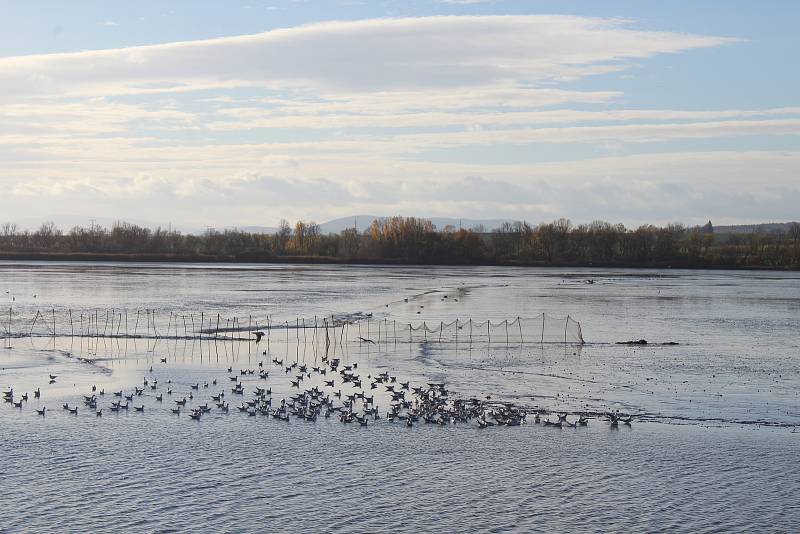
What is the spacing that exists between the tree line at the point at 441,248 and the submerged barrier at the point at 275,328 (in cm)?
9024

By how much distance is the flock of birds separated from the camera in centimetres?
2009

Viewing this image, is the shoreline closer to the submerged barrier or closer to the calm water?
the submerged barrier

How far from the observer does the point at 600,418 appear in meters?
20.6

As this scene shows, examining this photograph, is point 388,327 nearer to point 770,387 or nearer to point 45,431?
point 770,387

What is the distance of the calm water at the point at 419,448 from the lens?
14.3 m

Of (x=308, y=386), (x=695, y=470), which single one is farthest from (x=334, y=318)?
(x=695, y=470)

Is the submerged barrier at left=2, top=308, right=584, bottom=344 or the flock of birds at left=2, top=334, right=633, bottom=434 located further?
the submerged barrier at left=2, top=308, right=584, bottom=344

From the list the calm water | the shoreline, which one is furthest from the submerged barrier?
the shoreline

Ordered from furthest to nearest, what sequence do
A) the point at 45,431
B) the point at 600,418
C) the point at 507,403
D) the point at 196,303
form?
the point at 196,303, the point at 507,403, the point at 600,418, the point at 45,431

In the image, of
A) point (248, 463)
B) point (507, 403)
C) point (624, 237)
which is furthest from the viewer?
point (624, 237)

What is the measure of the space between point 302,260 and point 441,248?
2187 centimetres

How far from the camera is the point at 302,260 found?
456 ft

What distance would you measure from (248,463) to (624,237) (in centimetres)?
13618

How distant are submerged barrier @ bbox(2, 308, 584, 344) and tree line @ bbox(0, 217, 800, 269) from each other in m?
90.2
